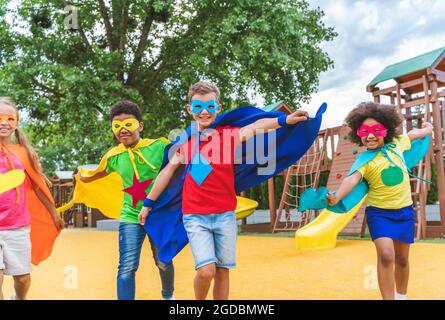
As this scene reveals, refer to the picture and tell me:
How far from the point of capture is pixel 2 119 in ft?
→ 13.4

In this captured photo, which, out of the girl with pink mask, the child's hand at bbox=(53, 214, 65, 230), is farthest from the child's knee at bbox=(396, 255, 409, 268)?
the child's hand at bbox=(53, 214, 65, 230)

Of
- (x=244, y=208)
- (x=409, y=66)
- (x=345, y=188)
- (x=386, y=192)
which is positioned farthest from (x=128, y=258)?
(x=409, y=66)

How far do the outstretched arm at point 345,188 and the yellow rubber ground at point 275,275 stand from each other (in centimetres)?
140

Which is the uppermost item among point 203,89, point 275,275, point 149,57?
point 149,57

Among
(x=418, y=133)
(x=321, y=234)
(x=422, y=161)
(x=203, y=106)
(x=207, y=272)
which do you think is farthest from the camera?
(x=422, y=161)

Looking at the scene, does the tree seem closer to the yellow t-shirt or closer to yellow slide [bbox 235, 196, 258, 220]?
yellow slide [bbox 235, 196, 258, 220]

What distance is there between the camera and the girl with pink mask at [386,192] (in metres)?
3.86

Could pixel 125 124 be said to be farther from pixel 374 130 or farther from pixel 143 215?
pixel 374 130

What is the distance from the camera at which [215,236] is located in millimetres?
3480

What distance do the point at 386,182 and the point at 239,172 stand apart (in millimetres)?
1145

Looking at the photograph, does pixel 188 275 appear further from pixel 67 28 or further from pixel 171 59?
pixel 67 28
